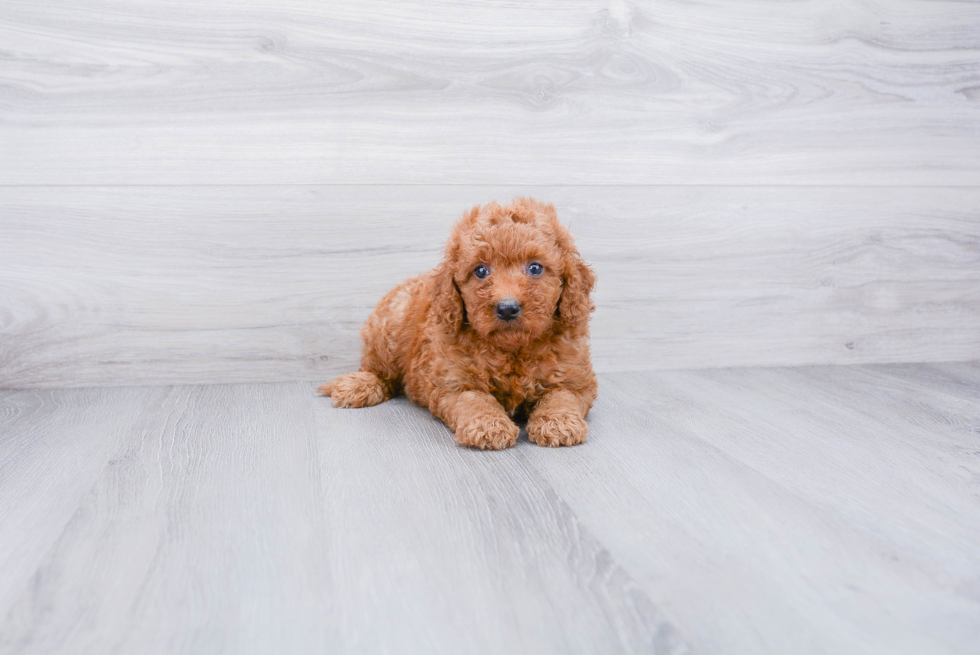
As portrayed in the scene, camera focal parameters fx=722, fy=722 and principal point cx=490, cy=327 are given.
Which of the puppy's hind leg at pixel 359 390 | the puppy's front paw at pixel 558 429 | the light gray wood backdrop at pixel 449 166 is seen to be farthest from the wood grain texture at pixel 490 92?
the puppy's front paw at pixel 558 429

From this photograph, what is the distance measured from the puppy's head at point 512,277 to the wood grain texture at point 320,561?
11.2 inches

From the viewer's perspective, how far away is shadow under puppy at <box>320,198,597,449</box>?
157cm

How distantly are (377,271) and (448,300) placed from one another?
0.63m

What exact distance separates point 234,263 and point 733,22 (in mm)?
1745

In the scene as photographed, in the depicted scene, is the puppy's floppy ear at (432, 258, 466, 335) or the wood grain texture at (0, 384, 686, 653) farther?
the puppy's floppy ear at (432, 258, 466, 335)

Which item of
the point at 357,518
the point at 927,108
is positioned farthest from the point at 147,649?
the point at 927,108

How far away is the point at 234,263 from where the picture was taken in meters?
2.16

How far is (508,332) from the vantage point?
1586mm

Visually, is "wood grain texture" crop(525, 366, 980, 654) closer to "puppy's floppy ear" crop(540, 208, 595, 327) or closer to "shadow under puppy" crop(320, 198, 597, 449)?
"shadow under puppy" crop(320, 198, 597, 449)

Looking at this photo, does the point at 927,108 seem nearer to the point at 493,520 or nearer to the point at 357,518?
the point at 493,520

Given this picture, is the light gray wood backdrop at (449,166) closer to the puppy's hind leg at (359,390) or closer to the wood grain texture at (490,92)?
the wood grain texture at (490,92)

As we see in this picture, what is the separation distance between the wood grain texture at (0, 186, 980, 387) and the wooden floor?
0.35 m

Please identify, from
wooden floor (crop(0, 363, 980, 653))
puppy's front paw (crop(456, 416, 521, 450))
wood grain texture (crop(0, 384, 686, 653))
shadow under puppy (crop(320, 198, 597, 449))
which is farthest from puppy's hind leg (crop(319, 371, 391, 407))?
puppy's front paw (crop(456, 416, 521, 450))

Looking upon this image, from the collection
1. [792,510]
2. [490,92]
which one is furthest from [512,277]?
[490,92]
